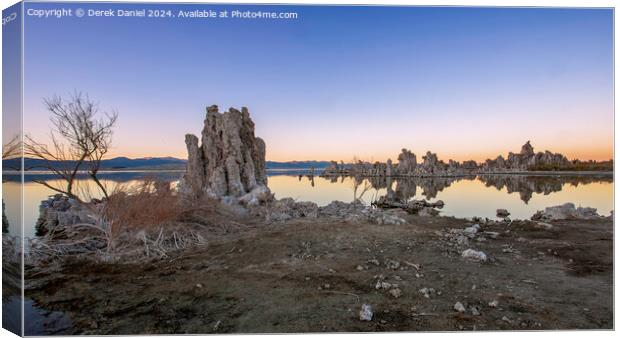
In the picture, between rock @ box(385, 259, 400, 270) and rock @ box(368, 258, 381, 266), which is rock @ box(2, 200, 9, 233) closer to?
rock @ box(368, 258, 381, 266)

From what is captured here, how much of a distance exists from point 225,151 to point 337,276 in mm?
10975

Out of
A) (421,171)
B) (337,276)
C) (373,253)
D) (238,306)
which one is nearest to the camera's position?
(238,306)

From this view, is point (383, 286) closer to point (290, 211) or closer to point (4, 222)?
point (4, 222)

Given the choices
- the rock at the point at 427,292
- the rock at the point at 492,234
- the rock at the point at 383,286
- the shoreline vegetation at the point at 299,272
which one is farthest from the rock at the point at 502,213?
the rock at the point at 383,286

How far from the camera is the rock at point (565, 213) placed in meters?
10.00

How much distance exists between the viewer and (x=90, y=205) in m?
6.04

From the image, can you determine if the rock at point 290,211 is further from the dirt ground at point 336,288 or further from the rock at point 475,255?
the rock at point 475,255

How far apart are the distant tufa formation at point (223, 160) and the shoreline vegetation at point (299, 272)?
16.7 ft

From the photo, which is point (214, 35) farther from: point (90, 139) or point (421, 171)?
point (421, 171)

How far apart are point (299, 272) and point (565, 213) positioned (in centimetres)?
966

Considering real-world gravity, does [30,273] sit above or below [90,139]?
below

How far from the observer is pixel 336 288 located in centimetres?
424

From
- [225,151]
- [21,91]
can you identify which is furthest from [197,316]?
[225,151]

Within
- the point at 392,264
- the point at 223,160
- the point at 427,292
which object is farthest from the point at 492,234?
the point at 223,160
